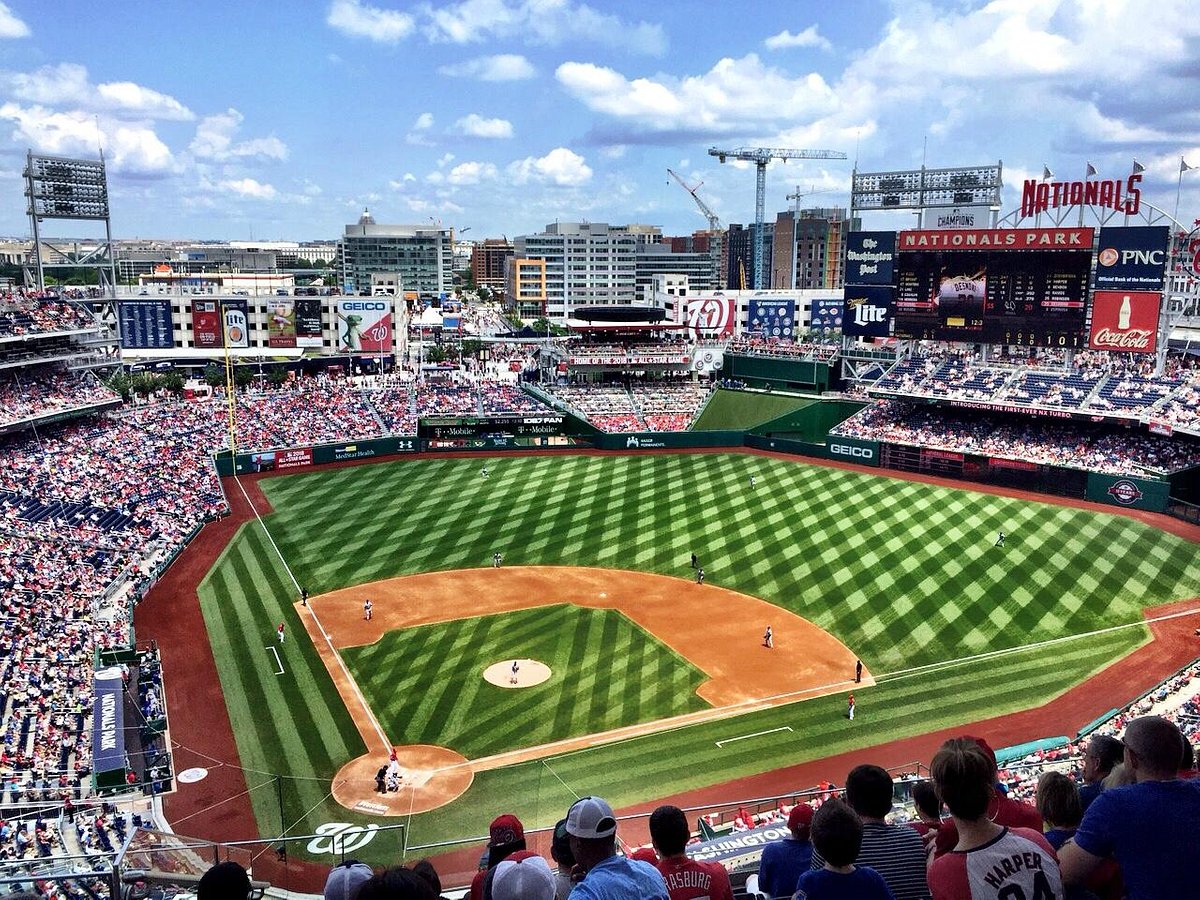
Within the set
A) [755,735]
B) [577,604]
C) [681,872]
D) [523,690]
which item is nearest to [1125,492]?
[755,735]

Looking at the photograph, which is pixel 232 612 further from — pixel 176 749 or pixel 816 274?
pixel 816 274

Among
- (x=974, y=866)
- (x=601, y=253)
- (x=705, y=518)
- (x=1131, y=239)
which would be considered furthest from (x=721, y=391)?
(x=601, y=253)

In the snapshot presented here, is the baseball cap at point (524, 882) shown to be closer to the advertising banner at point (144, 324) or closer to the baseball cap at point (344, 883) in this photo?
the baseball cap at point (344, 883)

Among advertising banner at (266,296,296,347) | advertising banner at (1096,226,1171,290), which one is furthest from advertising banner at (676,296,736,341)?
advertising banner at (1096,226,1171,290)

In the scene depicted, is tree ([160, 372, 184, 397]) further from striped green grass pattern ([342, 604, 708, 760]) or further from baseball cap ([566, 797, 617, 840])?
baseball cap ([566, 797, 617, 840])

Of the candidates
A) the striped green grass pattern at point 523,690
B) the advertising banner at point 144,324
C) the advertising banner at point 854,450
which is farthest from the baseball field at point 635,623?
the advertising banner at point 144,324

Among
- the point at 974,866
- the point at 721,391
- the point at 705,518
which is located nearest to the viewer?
the point at 974,866

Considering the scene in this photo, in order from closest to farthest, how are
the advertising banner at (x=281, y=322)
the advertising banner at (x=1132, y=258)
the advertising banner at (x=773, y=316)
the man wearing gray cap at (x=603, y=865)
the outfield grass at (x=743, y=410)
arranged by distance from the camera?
the man wearing gray cap at (x=603, y=865) → the advertising banner at (x=1132, y=258) → the outfield grass at (x=743, y=410) → the advertising banner at (x=281, y=322) → the advertising banner at (x=773, y=316)
